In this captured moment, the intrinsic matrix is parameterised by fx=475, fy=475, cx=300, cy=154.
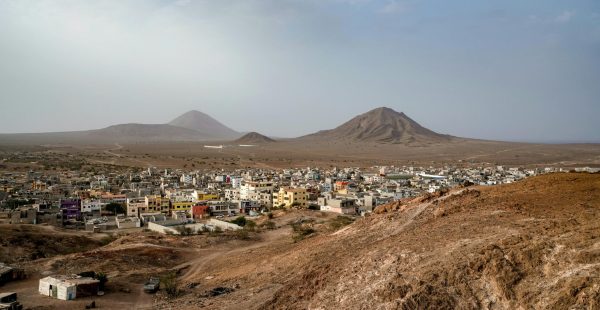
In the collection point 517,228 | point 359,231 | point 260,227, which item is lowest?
point 260,227

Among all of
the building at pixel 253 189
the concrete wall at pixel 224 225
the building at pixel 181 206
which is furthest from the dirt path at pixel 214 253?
the building at pixel 253 189

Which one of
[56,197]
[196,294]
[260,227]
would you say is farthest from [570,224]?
[56,197]

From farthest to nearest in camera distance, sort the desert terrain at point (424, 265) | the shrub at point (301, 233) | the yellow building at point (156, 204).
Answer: the yellow building at point (156, 204)
the shrub at point (301, 233)
the desert terrain at point (424, 265)

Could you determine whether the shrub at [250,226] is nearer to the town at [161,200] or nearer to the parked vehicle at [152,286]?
the town at [161,200]

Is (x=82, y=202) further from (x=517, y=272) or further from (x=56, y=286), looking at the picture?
(x=517, y=272)

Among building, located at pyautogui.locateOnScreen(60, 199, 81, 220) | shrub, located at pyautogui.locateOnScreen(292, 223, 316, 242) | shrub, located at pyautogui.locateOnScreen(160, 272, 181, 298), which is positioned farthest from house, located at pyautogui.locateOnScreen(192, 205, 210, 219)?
shrub, located at pyautogui.locateOnScreen(160, 272, 181, 298)

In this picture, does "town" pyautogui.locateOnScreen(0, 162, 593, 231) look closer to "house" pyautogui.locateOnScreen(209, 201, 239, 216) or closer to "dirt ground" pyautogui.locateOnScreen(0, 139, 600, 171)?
"house" pyautogui.locateOnScreen(209, 201, 239, 216)

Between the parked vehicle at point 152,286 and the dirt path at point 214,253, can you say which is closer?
the parked vehicle at point 152,286
